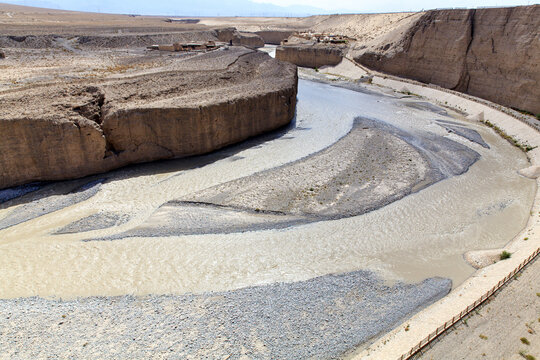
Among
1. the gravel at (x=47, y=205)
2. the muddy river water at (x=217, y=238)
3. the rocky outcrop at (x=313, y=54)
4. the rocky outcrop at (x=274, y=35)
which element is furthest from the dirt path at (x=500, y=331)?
the rocky outcrop at (x=274, y=35)

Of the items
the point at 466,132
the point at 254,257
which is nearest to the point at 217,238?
the point at 254,257

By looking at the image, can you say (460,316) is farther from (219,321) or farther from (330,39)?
(330,39)

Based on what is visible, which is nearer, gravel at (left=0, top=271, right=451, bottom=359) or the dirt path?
the dirt path

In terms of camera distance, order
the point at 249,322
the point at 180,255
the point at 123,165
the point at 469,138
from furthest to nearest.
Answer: the point at 469,138 → the point at 123,165 → the point at 180,255 → the point at 249,322

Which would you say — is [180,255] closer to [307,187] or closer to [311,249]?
[311,249]

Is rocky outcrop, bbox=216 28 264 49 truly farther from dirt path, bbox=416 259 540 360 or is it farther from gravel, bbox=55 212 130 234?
dirt path, bbox=416 259 540 360

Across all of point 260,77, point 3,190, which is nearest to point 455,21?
point 260,77

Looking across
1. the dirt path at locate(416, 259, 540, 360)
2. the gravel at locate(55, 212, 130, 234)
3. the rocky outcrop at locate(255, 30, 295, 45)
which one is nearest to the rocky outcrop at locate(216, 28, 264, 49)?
the rocky outcrop at locate(255, 30, 295, 45)
